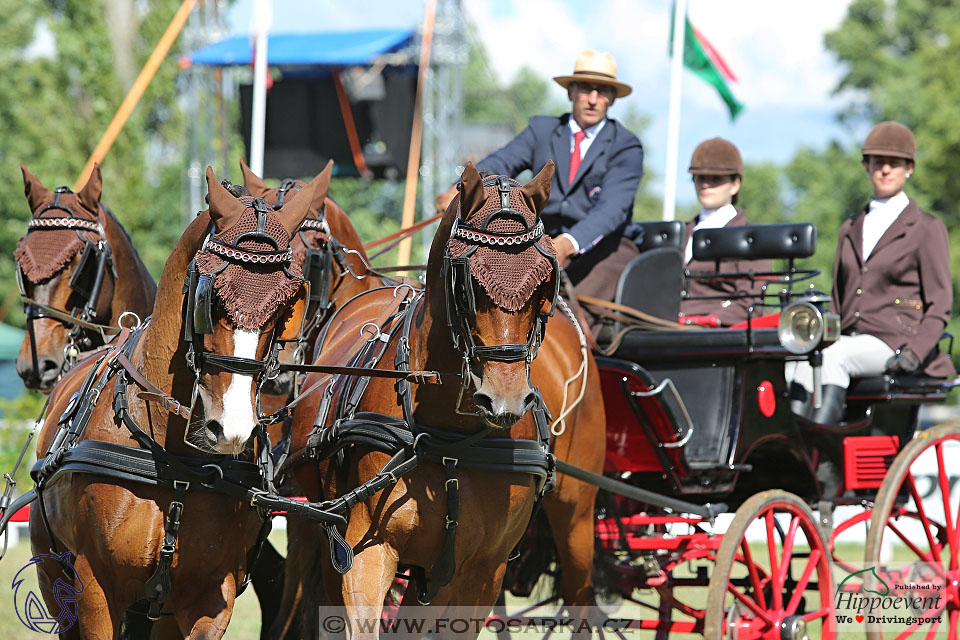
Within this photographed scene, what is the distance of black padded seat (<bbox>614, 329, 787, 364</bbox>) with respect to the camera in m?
5.29

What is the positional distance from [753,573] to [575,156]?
214 centimetres

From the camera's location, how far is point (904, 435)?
613 centimetres

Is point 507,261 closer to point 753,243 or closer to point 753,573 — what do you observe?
point 753,573

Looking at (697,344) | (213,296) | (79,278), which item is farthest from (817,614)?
(79,278)

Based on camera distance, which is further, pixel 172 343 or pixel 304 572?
pixel 304 572

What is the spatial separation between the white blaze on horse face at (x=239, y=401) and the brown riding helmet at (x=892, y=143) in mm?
4151

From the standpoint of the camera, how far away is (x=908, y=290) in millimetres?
6023

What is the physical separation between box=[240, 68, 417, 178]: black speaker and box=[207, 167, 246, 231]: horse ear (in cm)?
1480

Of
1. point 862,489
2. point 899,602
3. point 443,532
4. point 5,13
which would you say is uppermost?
point 5,13

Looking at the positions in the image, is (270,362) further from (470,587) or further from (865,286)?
(865,286)

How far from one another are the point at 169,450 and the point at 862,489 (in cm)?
408

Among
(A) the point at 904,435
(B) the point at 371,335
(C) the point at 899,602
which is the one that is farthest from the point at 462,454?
(A) the point at 904,435

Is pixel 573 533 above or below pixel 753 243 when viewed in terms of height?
below

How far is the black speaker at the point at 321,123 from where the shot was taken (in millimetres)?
17875
